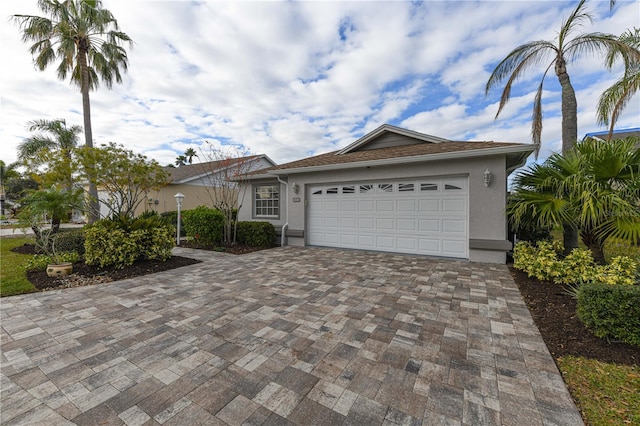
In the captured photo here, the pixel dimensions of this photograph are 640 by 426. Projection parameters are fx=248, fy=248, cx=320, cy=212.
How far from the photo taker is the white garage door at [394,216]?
22.4 feet

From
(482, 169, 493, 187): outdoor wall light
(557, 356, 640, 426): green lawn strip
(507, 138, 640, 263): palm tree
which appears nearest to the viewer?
(557, 356, 640, 426): green lawn strip

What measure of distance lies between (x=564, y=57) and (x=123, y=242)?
480 inches

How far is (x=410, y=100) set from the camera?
10.9m

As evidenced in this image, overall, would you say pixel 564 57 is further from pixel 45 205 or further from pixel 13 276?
pixel 45 205

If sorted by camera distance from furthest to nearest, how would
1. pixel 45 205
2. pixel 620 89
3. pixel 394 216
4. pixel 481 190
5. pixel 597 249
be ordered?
pixel 394 216 < pixel 620 89 < pixel 45 205 < pixel 481 190 < pixel 597 249

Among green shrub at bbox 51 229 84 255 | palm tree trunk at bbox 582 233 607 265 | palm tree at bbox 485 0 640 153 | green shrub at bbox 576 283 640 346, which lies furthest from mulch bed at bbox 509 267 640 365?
A: green shrub at bbox 51 229 84 255

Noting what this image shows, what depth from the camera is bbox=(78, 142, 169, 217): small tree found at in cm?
611

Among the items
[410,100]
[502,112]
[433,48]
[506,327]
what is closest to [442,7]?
[433,48]

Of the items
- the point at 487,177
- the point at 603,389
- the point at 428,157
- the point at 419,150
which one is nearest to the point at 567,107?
the point at 487,177

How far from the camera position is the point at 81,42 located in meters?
10.6

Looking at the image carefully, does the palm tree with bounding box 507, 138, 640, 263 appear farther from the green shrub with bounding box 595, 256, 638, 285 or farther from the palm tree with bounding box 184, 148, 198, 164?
the palm tree with bounding box 184, 148, 198, 164

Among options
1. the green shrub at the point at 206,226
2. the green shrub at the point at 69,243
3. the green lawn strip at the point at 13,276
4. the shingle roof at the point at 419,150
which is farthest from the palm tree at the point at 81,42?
the shingle roof at the point at 419,150

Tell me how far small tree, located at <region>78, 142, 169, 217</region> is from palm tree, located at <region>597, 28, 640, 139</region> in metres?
12.5

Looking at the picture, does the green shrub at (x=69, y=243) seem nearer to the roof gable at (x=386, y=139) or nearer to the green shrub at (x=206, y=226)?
the green shrub at (x=206, y=226)
